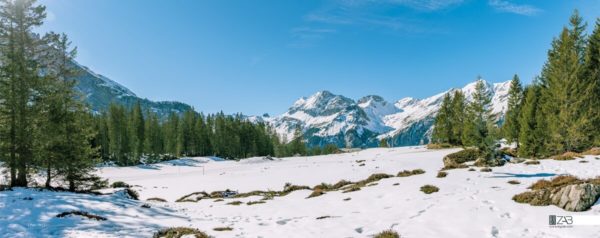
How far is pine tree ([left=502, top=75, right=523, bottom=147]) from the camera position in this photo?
2143 inches

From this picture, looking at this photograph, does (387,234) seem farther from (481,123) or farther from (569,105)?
(569,105)

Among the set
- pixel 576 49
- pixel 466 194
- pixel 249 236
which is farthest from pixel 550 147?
pixel 249 236

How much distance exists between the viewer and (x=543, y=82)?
52.0 m

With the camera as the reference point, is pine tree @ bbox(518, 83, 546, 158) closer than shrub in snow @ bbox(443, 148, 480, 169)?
No

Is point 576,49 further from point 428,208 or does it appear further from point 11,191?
point 11,191

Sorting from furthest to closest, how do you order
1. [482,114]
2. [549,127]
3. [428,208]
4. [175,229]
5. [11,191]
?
[549,127] < [482,114] < [11,191] < [428,208] < [175,229]

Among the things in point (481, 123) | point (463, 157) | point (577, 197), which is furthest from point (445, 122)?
point (577, 197)

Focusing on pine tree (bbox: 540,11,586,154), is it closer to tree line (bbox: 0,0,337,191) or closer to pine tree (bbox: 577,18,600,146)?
pine tree (bbox: 577,18,600,146)

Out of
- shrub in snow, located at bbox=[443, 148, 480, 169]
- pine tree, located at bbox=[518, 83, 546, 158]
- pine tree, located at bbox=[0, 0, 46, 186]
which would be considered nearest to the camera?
pine tree, located at bbox=[0, 0, 46, 186]

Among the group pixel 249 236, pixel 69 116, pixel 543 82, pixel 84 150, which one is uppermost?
pixel 543 82

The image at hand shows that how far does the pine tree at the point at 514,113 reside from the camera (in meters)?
54.4

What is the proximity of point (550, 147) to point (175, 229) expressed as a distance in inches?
1731

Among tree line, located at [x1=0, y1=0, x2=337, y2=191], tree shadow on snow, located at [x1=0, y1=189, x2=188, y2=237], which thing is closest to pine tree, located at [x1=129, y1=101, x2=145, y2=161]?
tree line, located at [x1=0, y1=0, x2=337, y2=191]

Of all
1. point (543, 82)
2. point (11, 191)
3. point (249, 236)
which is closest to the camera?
point (249, 236)
